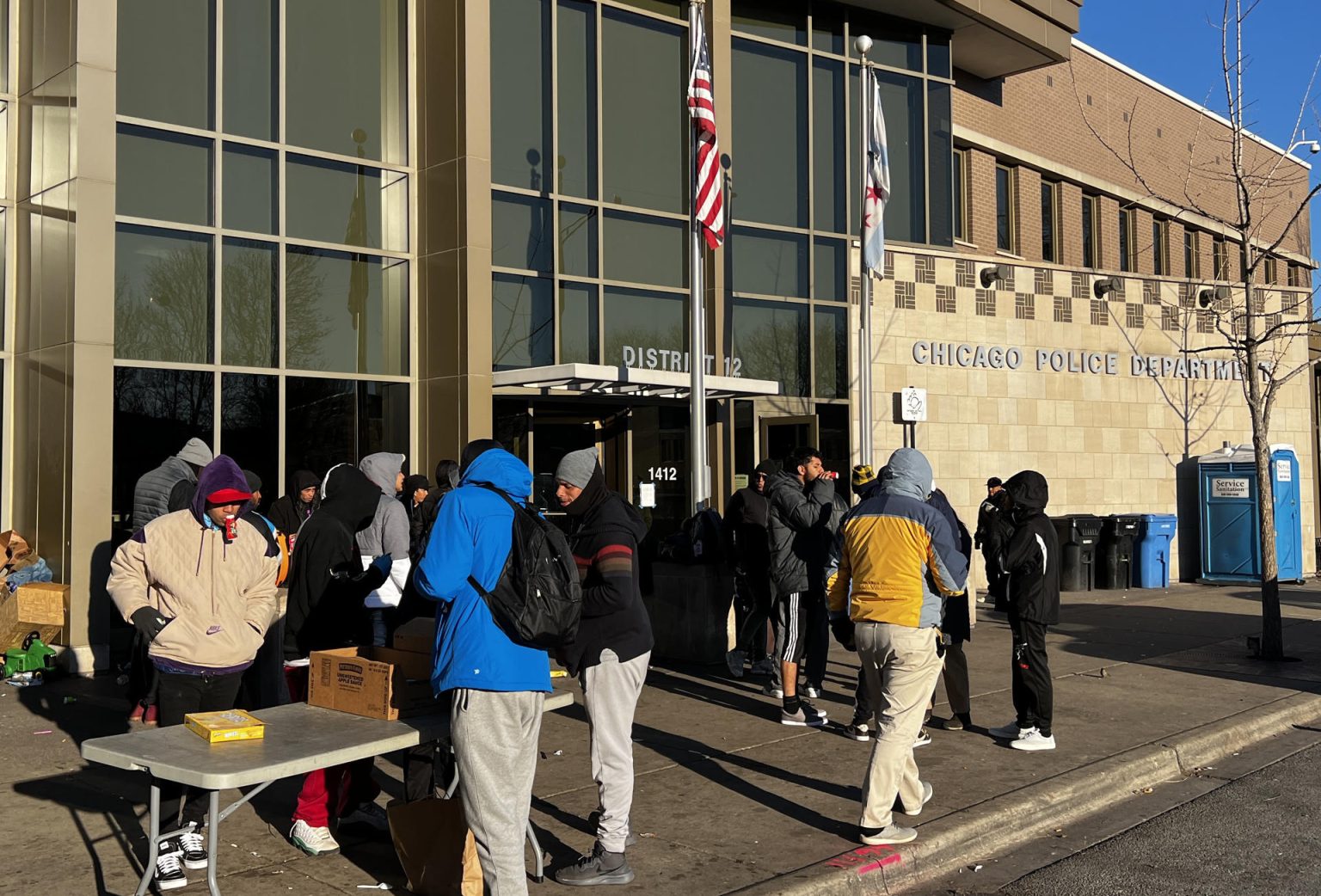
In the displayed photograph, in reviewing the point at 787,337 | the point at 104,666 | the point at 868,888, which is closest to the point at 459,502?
the point at 868,888

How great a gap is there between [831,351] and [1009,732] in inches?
392

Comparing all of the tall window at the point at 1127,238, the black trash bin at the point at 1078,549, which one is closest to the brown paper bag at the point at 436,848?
the black trash bin at the point at 1078,549

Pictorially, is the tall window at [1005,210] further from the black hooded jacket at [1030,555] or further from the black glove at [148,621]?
the black glove at [148,621]

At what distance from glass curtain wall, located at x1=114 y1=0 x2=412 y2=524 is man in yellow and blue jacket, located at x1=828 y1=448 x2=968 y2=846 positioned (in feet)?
26.5

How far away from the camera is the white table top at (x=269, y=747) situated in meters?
4.55

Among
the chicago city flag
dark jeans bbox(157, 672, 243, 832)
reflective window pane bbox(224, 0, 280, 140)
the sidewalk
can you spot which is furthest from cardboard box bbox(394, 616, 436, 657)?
the chicago city flag

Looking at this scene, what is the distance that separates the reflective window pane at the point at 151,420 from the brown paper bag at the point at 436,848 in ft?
24.4

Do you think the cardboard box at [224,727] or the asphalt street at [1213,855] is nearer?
the cardboard box at [224,727]

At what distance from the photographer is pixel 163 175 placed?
12.4m

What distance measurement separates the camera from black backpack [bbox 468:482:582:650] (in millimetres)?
4723

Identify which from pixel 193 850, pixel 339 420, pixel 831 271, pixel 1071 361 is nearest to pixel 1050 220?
pixel 1071 361

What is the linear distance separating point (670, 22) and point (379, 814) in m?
12.6

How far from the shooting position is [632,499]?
617 inches

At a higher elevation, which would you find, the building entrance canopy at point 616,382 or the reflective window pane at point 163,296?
the reflective window pane at point 163,296
